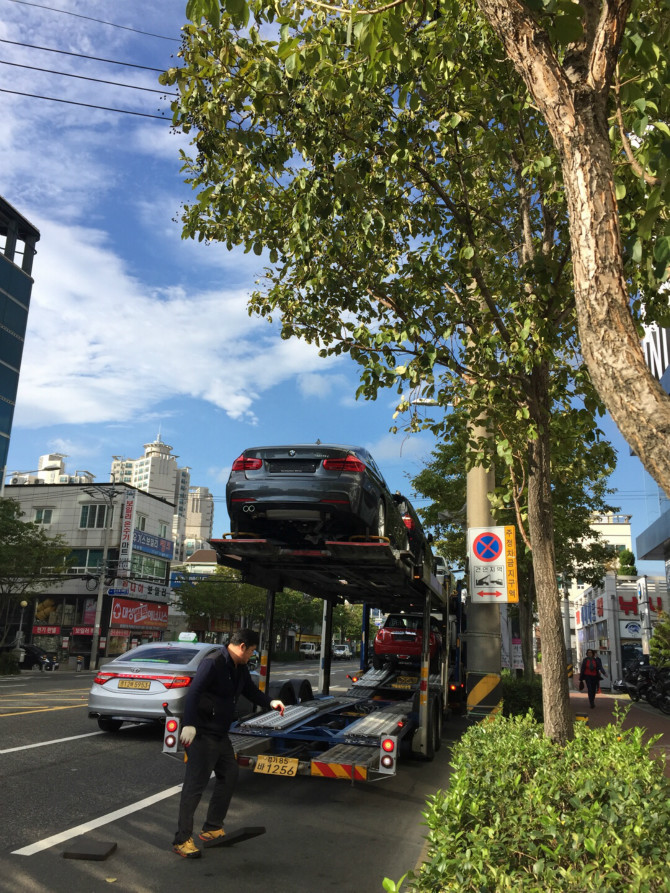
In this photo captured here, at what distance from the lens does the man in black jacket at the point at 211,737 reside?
5.40 meters

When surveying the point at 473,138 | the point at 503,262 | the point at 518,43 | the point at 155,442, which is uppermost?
the point at 155,442

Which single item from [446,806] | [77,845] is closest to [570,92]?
[446,806]

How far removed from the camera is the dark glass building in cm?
4681

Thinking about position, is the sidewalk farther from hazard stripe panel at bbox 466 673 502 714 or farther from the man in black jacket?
the man in black jacket

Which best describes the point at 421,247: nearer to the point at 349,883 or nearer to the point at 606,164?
the point at 606,164

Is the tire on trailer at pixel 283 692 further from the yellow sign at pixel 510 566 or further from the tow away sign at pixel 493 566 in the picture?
the yellow sign at pixel 510 566

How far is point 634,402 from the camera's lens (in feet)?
9.65

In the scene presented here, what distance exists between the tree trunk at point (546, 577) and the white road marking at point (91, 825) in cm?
383

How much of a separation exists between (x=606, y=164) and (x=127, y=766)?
8217 millimetres

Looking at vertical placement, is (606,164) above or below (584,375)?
below

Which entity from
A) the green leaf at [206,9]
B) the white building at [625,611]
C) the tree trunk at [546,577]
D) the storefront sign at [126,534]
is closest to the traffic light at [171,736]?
the tree trunk at [546,577]

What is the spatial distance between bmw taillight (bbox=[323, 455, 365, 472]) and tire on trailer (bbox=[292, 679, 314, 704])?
16.2ft

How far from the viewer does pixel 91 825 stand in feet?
19.4

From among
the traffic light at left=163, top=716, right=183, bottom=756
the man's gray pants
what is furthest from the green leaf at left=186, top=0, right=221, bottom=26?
the traffic light at left=163, top=716, right=183, bottom=756
